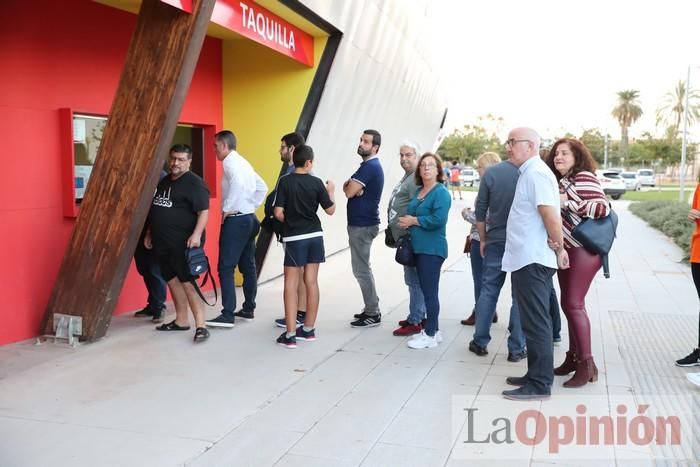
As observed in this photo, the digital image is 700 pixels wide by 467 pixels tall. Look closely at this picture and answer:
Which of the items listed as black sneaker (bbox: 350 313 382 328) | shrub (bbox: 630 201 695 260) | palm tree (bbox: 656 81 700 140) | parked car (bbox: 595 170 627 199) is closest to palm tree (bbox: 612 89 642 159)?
palm tree (bbox: 656 81 700 140)

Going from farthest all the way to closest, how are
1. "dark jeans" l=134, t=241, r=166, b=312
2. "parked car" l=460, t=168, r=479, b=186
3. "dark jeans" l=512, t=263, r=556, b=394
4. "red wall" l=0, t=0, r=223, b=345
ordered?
"parked car" l=460, t=168, r=479, b=186 < "dark jeans" l=134, t=241, r=166, b=312 < "red wall" l=0, t=0, r=223, b=345 < "dark jeans" l=512, t=263, r=556, b=394

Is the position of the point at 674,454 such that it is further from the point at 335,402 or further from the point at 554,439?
the point at 335,402

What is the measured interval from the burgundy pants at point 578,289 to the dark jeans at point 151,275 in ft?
13.0

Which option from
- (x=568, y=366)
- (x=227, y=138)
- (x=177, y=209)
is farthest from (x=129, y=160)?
(x=568, y=366)

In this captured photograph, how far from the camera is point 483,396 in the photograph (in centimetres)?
485

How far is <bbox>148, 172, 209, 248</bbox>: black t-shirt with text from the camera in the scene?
20.0ft

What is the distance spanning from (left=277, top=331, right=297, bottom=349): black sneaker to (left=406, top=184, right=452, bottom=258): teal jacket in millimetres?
1344

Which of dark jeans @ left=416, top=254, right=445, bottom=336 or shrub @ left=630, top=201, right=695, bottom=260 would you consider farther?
shrub @ left=630, top=201, right=695, bottom=260

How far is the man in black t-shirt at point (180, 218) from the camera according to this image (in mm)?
6102

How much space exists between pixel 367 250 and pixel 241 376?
6.61 feet

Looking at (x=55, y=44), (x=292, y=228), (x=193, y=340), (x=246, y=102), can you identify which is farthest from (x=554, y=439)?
(x=246, y=102)

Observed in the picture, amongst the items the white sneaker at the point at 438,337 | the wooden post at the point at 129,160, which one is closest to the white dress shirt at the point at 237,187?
the wooden post at the point at 129,160

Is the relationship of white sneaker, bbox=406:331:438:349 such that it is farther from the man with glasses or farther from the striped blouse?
the striped blouse

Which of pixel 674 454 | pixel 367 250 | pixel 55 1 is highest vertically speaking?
pixel 55 1
